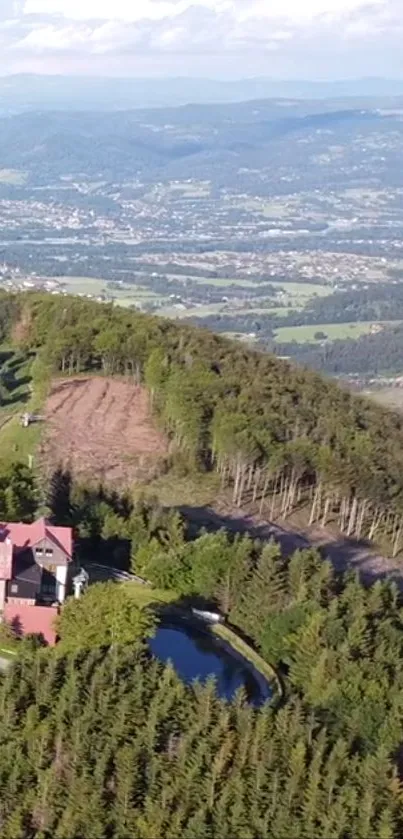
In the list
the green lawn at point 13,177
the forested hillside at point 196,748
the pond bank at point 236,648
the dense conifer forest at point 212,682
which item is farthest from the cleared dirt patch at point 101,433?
the green lawn at point 13,177

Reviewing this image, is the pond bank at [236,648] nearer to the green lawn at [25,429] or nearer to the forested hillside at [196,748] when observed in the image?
the forested hillside at [196,748]

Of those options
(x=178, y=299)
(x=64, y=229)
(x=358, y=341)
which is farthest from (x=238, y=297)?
(x=64, y=229)

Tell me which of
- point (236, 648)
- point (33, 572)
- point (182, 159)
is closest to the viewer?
point (33, 572)

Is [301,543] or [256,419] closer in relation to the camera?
[301,543]

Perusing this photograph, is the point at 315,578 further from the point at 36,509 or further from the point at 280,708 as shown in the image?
the point at 36,509

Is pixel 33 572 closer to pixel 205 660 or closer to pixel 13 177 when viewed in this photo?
pixel 205 660

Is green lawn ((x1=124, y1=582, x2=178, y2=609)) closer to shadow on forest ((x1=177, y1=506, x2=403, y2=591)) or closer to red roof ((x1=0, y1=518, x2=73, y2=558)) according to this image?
red roof ((x1=0, y1=518, x2=73, y2=558))

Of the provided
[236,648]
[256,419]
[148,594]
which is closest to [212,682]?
[236,648]

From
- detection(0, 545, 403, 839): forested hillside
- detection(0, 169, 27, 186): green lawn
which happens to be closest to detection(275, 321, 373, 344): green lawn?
detection(0, 545, 403, 839): forested hillside
